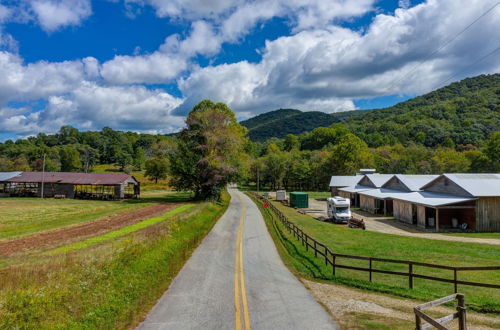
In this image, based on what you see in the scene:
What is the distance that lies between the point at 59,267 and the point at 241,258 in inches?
344

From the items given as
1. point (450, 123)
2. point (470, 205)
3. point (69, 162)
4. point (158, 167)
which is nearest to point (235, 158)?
point (470, 205)

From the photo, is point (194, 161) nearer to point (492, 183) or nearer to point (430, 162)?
point (492, 183)

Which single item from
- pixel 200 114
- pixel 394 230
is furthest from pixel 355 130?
pixel 394 230

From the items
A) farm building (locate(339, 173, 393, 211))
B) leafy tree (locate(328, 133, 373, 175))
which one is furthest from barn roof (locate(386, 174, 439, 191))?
leafy tree (locate(328, 133, 373, 175))

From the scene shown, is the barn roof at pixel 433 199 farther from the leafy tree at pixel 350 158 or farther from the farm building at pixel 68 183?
the leafy tree at pixel 350 158

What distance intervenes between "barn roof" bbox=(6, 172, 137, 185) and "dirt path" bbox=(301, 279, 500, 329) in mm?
54986

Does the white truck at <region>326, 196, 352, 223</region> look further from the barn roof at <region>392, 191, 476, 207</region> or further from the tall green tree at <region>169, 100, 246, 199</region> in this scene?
the tall green tree at <region>169, 100, 246, 199</region>

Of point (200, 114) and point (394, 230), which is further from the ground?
point (200, 114)

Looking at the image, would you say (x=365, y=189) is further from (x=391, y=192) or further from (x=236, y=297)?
(x=236, y=297)

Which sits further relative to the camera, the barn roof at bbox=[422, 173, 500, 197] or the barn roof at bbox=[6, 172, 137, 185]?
the barn roof at bbox=[6, 172, 137, 185]

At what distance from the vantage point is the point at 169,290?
11.6 metres

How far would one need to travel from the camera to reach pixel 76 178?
62.8m

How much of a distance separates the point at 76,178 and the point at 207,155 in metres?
30.4

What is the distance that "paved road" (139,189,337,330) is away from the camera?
28.3ft
